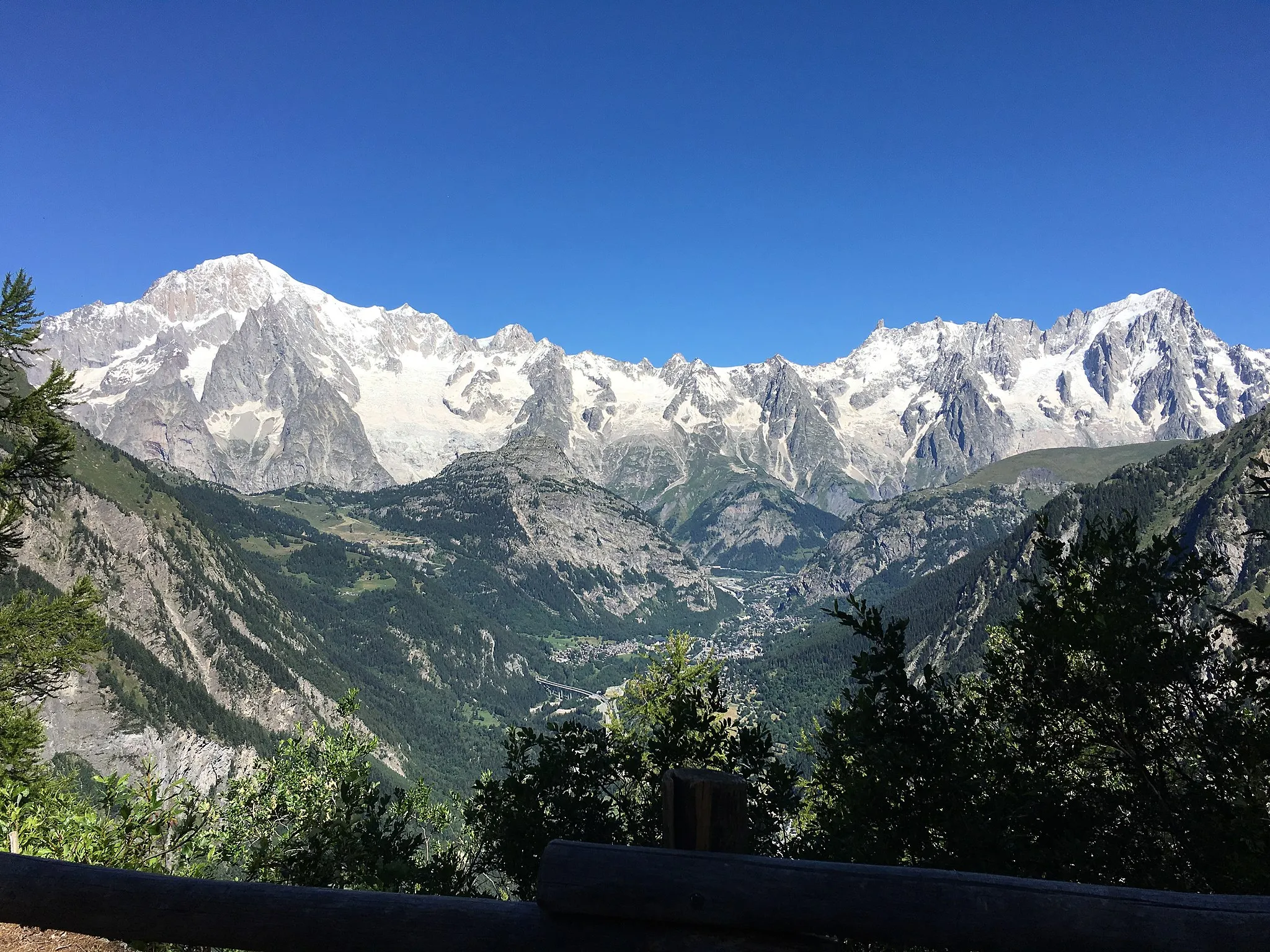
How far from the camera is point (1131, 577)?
15.3 meters

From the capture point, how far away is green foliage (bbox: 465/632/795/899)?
674 inches

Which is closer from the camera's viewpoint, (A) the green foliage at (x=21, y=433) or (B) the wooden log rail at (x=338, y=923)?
(B) the wooden log rail at (x=338, y=923)

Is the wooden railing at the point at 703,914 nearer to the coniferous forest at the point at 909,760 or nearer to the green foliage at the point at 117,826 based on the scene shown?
the coniferous forest at the point at 909,760

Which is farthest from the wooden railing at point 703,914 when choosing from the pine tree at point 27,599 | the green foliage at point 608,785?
the pine tree at point 27,599

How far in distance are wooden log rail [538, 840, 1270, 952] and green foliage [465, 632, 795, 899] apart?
1160 cm

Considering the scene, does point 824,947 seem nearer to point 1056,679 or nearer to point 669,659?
point 1056,679

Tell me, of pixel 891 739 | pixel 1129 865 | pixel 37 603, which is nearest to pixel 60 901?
pixel 891 739

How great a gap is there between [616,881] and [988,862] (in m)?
10.7

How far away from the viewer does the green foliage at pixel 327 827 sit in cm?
1816

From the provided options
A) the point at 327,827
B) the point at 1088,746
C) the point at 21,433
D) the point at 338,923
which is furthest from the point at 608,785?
the point at 21,433

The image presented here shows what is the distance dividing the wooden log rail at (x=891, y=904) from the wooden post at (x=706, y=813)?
0.33 metres

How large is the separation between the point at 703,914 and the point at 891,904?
114cm

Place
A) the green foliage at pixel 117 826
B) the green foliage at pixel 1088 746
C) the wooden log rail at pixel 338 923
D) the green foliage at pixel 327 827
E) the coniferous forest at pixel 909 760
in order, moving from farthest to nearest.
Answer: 1. the green foliage at pixel 327 827
2. the green foliage at pixel 117 826
3. the coniferous forest at pixel 909 760
4. the green foliage at pixel 1088 746
5. the wooden log rail at pixel 338 923

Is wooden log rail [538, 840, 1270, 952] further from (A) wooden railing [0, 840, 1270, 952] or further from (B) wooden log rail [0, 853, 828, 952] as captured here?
(B) wooden log rail [0, 853, 828, 952]
